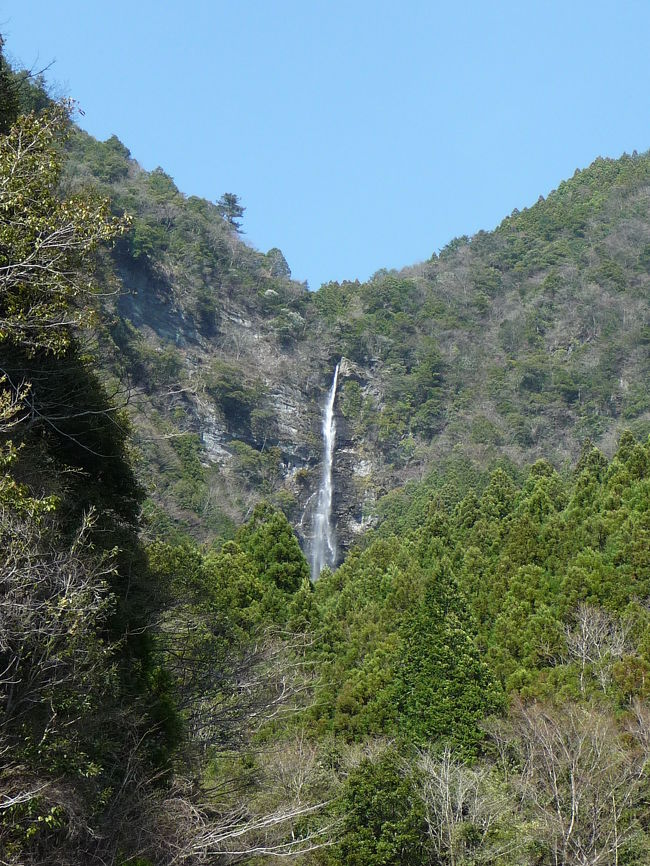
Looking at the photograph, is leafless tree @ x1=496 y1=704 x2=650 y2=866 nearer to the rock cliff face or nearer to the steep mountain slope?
the steep mountain slope

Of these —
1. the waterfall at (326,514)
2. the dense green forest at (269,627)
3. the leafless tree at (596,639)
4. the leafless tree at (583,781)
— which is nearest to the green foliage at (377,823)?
the dense green forest at (269,627)

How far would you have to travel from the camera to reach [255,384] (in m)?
65.4

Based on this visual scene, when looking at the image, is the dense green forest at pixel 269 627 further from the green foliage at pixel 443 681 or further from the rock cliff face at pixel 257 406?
the rock cliff face at pixel 257 406

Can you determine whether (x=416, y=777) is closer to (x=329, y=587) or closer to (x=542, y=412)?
(x=329, y=587)

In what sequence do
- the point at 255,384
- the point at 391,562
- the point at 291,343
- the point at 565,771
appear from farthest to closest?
the point at 291,343
the point at 255,384
the point at 391,562
the point at 565,771

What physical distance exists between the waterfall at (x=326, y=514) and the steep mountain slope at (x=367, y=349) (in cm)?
62

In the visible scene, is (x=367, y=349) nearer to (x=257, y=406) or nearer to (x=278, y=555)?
(x=257, y=406)

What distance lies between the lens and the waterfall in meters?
58.7

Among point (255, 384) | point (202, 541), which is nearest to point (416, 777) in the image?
point (202, 541)

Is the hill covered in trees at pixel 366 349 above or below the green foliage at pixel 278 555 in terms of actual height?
above

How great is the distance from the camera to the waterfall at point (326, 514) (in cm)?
5872

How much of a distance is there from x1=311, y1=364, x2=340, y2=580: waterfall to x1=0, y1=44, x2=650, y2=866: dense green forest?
1.31 meters

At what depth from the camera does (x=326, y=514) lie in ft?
201

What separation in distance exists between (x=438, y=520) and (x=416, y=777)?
48.4 ft
